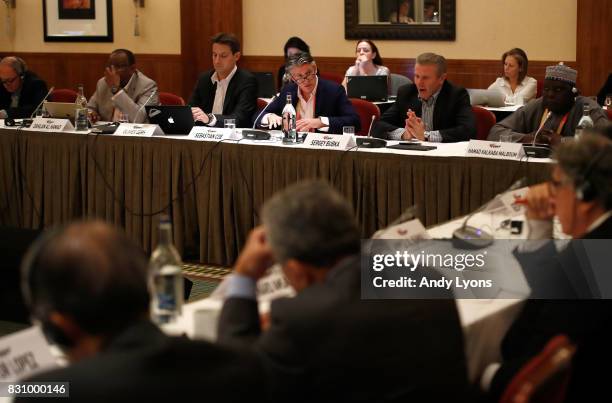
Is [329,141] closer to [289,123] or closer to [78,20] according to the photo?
[289,123]

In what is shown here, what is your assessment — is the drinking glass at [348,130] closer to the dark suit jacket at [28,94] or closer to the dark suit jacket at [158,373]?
the dark suit jacket at [28,94]

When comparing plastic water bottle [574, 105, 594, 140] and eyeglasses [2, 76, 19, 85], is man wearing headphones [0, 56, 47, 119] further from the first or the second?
plastic water bottle [574, 105, 594, 140]

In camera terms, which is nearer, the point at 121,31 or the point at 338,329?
the point at 338,329

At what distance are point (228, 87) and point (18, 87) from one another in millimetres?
1916

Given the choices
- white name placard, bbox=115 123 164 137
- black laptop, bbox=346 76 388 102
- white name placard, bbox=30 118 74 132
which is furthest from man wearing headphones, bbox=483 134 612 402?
black laptop, bbox=346 76 388 102

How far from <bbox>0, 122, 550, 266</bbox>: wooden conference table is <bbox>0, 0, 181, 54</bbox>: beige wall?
5093 mm

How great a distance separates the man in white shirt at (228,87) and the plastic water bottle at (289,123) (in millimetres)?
649

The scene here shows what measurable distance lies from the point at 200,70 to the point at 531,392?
9729 millimetres

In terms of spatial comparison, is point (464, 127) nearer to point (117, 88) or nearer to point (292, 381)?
point (117, 88)

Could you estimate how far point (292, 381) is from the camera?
1908 millimetres

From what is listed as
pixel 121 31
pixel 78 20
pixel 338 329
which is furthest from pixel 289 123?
pixel 78 20

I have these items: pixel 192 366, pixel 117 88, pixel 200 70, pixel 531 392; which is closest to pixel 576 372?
pixel 531 392

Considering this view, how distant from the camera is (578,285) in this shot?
2525mm

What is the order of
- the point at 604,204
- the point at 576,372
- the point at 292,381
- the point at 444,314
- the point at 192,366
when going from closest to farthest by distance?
1. the point at 192,366
2. the point at 292,381
3. the point at 444,314
4. the point at 576,372
5. the point at 604,204
